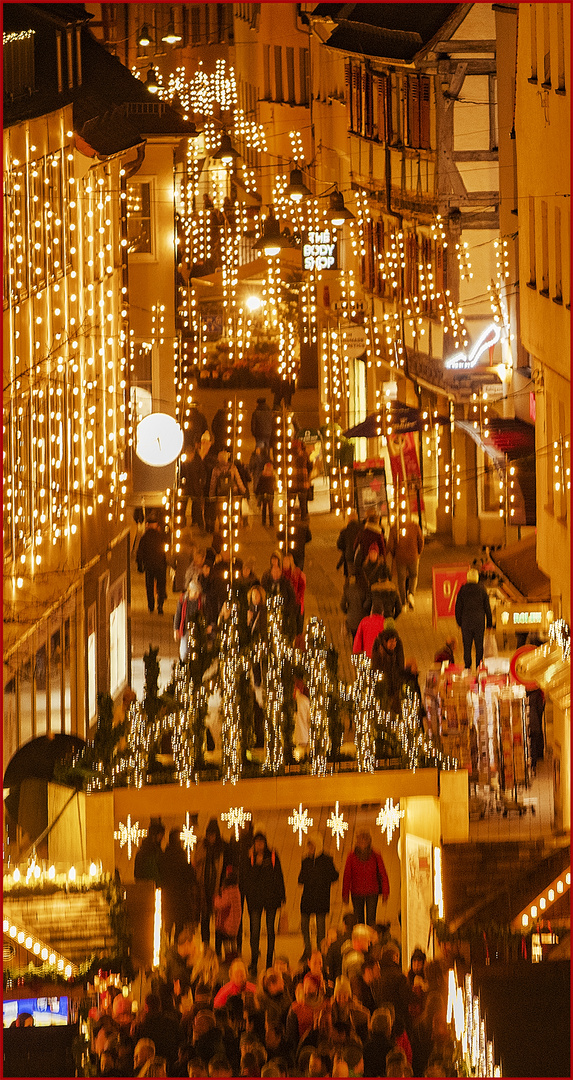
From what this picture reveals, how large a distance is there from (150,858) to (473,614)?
203 cm

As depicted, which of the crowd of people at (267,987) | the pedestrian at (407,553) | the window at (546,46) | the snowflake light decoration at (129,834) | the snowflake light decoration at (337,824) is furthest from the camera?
the pedestrian at (407,553)

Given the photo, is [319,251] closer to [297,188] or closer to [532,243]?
[297,188]

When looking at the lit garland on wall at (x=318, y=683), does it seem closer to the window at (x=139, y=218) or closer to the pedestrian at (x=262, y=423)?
the pedestrian at (x=262, y=423)

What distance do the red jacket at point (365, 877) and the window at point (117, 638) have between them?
1.46 metres

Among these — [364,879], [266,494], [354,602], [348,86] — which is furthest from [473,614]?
[348,86]

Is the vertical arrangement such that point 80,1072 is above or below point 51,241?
below

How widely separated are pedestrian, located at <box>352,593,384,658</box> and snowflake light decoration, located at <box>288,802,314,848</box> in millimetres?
850

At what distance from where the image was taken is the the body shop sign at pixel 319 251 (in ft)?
24.7

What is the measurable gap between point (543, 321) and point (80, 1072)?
415cm

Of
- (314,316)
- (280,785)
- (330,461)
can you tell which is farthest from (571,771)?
(314,316)

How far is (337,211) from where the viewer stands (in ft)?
24.6

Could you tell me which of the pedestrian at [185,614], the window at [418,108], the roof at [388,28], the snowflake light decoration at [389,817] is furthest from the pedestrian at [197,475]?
the roof at [388,28]

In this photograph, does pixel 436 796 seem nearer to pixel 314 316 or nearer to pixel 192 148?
pixel 314 316

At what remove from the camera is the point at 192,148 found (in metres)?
7.54
